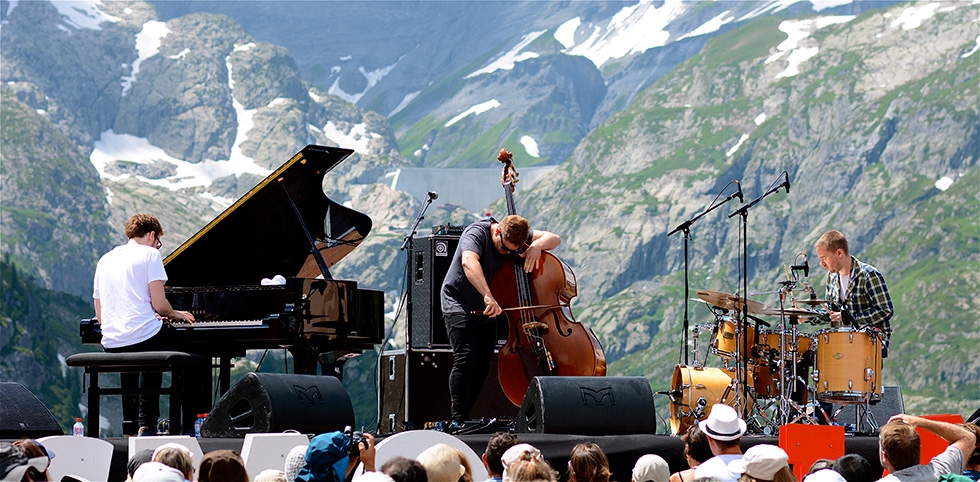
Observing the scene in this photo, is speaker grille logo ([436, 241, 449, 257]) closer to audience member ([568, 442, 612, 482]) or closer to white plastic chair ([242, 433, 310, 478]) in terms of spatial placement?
white plastic chair ([242, 433, 310, 478])

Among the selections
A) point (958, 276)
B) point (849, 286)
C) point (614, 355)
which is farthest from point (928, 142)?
point (849, 286)

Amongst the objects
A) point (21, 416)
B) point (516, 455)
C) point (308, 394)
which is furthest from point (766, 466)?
point (21, 416)

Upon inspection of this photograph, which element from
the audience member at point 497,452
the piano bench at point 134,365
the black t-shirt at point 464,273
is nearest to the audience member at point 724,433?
the audience member at point 497,452

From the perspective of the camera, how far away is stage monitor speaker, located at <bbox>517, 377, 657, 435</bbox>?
925 centimetres

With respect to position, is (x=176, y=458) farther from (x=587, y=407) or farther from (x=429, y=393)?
(x=429, y=393)

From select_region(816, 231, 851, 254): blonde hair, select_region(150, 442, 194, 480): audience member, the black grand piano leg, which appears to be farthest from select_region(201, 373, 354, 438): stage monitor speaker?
select_region(816, 231, 851, 254): blonde hair

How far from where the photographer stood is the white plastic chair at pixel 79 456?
26.3 ft

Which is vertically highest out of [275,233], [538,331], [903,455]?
[275,233]

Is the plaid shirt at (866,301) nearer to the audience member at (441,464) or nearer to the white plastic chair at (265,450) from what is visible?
the white plastic chair at (265,450)

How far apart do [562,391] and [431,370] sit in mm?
3259

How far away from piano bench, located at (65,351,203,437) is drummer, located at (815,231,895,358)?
218 inches

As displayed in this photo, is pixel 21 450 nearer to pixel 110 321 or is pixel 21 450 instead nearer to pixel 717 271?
pixel 110 321

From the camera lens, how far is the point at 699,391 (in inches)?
503

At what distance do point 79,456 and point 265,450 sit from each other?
1.16 metres
